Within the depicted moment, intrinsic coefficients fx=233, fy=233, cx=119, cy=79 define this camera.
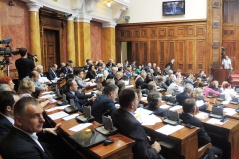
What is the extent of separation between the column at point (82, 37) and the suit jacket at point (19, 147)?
379 inches

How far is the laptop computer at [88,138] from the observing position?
250 cm

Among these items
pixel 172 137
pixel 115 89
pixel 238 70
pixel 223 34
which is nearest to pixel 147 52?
pixel 223 34

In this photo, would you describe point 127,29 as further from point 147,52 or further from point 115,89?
point 115,89

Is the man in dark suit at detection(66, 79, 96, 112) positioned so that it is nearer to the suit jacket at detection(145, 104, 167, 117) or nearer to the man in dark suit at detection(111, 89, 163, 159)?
the suit jacket at detection(145, 104, 167, 117)

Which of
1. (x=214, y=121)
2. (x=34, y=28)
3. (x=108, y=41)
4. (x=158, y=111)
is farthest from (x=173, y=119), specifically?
(x=108, y=41)

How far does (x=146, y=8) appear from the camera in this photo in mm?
14352

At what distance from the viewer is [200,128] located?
Result: 11.0 ft

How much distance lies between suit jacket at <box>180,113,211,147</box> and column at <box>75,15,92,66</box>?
27.9 ft

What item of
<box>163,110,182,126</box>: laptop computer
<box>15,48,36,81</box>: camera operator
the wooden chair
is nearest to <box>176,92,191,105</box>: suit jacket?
<box>163,110,182,126</box>: laptop computer

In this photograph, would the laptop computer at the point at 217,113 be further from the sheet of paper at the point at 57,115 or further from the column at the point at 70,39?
the column at the point at 70,39

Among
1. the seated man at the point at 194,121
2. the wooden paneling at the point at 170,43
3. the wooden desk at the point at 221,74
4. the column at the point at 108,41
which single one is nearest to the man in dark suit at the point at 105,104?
the seated man at the point at 194,121

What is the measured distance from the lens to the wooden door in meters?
9.65

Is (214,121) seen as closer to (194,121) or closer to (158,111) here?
(194,121)

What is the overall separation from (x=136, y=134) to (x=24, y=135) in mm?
1219
